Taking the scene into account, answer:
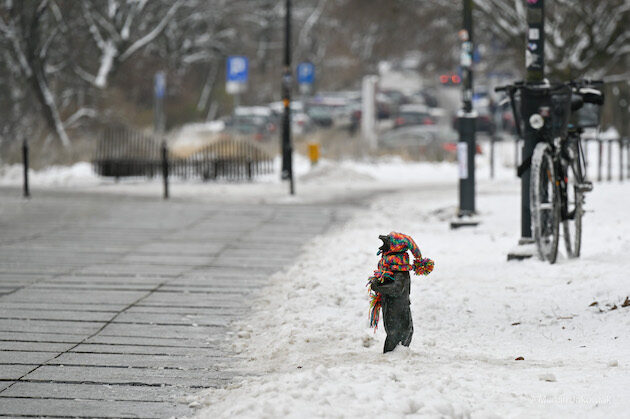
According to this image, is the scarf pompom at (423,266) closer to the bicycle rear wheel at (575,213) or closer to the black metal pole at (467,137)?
the bicycle rear wheel at (575,213)

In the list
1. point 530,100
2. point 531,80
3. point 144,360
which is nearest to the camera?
point 144,360

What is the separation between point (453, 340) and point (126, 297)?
10.5 feet

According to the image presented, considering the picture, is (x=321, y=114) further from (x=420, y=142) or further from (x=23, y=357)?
(x=23, y=357)

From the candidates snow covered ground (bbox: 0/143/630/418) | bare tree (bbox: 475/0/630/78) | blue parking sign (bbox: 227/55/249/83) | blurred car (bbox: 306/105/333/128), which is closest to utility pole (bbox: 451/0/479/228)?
snow covered ground (bbox: 0/143/630/418)

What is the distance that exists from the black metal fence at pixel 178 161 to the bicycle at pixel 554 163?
56.7 ft

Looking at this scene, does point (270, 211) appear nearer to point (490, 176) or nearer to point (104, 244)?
point (104, 244)

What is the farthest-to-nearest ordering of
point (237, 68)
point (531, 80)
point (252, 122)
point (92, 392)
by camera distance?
point (252, 122), point (237, 68), point (531, 80), point (92, 392)

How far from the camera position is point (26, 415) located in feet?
17.8

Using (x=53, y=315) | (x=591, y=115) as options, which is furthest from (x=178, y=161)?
(x=53, y=315)

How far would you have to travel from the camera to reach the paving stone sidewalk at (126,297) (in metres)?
6.04

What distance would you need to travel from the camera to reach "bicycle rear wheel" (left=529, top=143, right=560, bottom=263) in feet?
31.1

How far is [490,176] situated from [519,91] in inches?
673

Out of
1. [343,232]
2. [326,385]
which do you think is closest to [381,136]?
[343,232]

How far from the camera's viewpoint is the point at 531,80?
33.4ft
